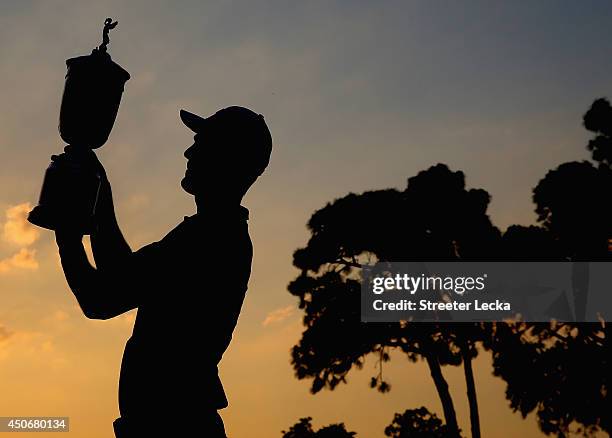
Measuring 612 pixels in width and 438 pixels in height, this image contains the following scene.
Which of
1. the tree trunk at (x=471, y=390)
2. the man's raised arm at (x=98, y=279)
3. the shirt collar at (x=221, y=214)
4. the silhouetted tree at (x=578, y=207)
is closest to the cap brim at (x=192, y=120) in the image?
the shirt collar at (x=221, y=214)

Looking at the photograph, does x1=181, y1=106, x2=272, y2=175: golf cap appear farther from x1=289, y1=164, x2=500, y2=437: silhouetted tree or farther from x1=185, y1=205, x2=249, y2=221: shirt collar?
x1=289, y1=164, x2=500, y2=437: silhouetted tree

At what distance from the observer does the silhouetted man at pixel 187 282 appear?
114 inches

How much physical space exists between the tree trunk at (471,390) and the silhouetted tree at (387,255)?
84 millimetres

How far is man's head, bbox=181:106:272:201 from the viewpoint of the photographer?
321cm

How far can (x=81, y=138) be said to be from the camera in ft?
9.95

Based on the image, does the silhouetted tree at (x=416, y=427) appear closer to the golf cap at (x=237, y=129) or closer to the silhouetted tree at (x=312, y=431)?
the silhouetted tree at (x=312, y=431)

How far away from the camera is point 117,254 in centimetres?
315

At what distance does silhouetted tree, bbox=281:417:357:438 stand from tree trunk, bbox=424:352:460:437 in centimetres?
370

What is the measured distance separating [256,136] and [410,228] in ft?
95.7

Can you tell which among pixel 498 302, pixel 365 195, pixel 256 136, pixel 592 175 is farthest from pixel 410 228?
pixel 256 136

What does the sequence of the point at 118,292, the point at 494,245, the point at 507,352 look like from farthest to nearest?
the point at 494,245
the point at 507,352
the point at 118,292

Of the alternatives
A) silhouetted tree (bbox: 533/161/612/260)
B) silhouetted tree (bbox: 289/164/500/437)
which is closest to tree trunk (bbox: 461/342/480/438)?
silhouetted tree (bbox: 289/164/500/437)

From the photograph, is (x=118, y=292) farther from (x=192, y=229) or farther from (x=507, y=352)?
(x=507, y=352)

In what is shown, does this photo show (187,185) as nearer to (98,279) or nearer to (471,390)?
(98,279)
